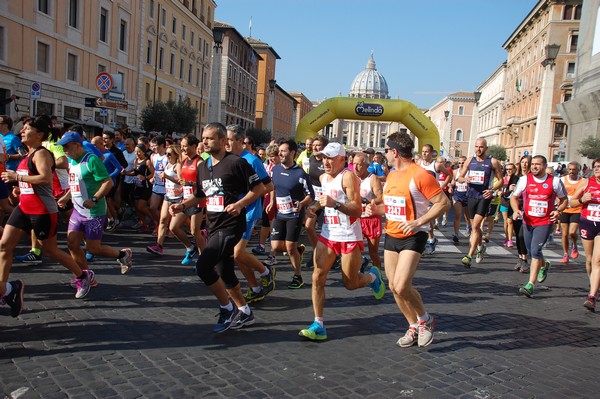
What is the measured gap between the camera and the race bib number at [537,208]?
7.38 m

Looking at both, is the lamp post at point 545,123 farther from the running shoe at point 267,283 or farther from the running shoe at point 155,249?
the running shoe at point 267,283

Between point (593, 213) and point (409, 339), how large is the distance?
3711 mm

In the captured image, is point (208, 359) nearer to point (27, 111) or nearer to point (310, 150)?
point (310, 150)

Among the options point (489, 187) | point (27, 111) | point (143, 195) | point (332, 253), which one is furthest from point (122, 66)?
point (332, 253)

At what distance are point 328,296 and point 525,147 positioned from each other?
219 ft

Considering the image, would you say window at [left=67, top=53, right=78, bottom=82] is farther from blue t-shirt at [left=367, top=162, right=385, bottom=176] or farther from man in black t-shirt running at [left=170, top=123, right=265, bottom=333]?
man in black t-shirt running at [left=170, top=123, right=265, bottom=333]

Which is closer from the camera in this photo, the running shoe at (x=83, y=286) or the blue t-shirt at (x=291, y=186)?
the running shoe at (x=83, y=286)

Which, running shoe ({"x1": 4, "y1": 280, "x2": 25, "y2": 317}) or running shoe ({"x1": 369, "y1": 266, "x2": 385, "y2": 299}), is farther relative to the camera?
running shoe ({"x1": 369, "y1": 266, "x2": 385, "y2": 299})

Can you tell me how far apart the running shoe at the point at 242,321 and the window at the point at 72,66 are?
2823 centimetres

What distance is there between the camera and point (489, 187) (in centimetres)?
988

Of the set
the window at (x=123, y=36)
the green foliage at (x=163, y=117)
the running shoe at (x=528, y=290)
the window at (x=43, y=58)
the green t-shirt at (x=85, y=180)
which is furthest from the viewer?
Answer: the green foliage at (x=163, y=117)

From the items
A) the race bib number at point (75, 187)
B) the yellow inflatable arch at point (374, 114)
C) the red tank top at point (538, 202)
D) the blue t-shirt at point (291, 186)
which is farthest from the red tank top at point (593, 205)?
the yellow inflatable arch at point (374, 114)

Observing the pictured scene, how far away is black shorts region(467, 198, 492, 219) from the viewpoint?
31.5ft

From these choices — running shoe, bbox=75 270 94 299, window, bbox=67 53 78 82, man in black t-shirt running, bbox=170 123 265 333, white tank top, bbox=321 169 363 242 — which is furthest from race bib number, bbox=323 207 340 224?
window, bbox=67 53 78 82
